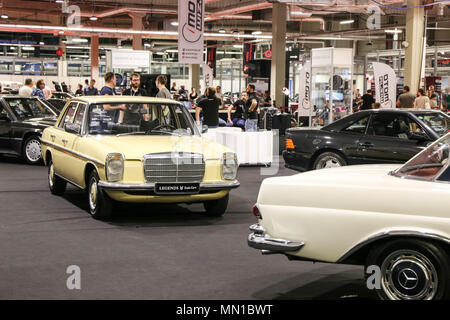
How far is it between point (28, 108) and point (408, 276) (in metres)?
12.0

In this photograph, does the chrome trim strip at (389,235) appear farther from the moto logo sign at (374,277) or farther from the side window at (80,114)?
the side window at (80,114)

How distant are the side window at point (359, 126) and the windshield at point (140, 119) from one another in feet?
10.1

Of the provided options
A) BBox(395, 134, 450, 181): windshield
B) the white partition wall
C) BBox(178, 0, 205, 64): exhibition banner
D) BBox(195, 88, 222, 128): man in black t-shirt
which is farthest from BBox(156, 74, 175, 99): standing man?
BBox(395, 134, 450, 181): windshield

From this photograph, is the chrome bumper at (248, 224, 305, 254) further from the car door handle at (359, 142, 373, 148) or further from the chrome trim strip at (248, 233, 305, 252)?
the car door handle at (359, 142, 373, 148)

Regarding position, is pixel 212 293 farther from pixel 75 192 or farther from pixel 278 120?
pixel 278 120

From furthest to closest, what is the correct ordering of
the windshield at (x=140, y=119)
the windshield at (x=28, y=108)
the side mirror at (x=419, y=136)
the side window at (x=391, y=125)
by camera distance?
the windshield at (x=28, y=108)
the side window at (x=391, y=125)
the side mirror at (x=419, y=136)
the windshield at (x=140, y=119)

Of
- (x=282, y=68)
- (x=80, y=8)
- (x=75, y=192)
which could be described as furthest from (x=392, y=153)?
(x=80, y=8)

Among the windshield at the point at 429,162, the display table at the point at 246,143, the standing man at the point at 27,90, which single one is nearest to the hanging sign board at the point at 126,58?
the standing man at the point at 27,90

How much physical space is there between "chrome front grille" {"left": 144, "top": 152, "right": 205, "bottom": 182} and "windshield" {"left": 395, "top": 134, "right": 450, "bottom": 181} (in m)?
3.51

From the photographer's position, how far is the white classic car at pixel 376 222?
4.33 m

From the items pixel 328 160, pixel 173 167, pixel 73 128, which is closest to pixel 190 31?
pixel 328 160

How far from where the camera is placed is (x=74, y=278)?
554cm

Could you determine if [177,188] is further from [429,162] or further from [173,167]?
[429,162]

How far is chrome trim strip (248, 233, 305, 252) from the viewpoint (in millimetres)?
4734
